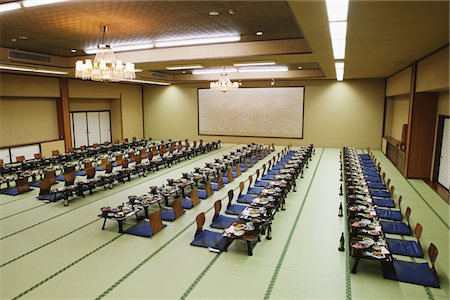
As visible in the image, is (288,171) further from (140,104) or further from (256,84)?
(140,104)

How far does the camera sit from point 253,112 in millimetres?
22703

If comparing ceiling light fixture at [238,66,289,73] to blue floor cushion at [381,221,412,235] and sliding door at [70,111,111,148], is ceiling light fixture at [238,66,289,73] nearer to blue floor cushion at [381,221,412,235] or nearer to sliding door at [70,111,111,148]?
sliding door at [70,111,111,148]

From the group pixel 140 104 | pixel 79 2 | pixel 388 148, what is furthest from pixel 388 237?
pixel 140 104

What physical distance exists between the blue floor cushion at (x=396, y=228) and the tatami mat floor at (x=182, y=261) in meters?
0.39

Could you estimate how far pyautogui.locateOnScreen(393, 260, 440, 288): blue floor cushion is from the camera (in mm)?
5551

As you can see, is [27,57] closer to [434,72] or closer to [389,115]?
[434,72]

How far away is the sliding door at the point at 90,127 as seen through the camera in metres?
20.2

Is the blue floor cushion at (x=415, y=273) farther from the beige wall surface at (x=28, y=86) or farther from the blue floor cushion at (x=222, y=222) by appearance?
the beige wall surface at (x=28, y=86)

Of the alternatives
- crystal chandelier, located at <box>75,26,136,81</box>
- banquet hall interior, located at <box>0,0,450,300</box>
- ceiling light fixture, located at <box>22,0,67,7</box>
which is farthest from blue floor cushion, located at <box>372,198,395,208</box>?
ceiling light fixture, located at <box>22,0,67,7</box>

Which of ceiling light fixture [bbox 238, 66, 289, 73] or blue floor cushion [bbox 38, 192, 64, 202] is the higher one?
ceiling light fixture [bbox 238, 66, 289, 73]

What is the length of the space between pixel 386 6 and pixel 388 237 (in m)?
5.12

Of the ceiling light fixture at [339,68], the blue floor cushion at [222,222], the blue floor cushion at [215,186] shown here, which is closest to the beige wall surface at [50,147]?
the blue floor cushion at [215,186]

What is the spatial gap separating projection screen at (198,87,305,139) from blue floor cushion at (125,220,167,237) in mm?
15559

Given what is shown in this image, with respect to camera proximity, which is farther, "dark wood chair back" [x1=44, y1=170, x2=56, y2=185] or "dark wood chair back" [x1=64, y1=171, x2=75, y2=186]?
"dark wood chair back" [x1=44, y1=170, x2=56, y2=185]
